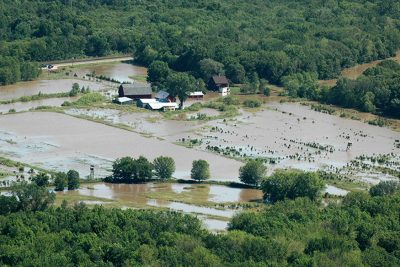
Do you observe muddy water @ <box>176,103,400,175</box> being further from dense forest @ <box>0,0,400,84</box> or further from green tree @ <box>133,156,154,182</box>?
dense forest @ <box>0,0,400,84</box>

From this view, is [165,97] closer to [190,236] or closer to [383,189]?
[383,189]

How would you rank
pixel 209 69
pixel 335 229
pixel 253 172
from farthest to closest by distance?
pixel 209 69 → pixel 253 172 → pixel 335 229

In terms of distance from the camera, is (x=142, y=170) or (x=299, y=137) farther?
(x=299, y=137)

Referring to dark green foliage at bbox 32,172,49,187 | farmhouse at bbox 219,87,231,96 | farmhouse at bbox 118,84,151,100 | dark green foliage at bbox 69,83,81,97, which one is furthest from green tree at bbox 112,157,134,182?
farmhouse at bbox 219,87,231,96

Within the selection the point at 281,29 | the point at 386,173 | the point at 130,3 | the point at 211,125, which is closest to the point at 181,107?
the point at 211,125

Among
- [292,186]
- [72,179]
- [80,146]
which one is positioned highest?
[292,186]

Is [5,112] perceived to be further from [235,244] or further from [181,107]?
[235,244]

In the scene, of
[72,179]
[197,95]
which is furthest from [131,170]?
[197,95]
